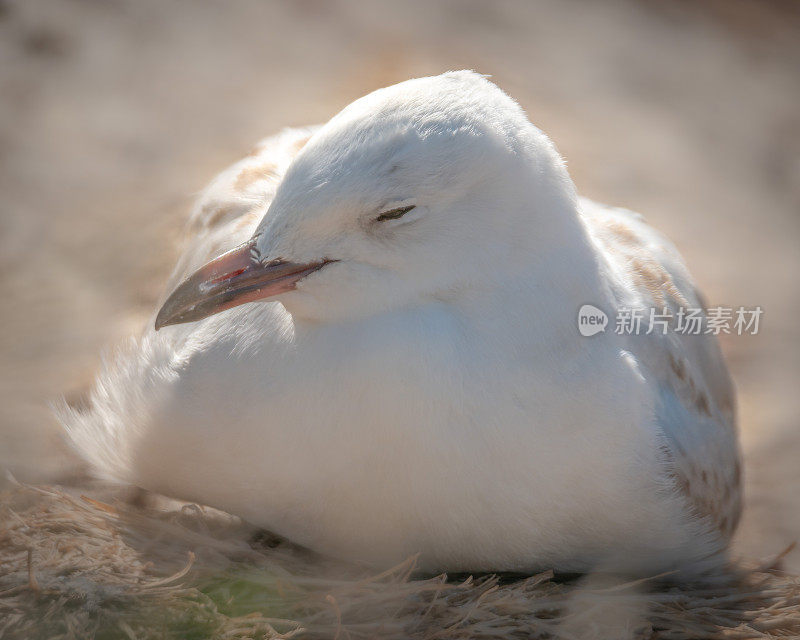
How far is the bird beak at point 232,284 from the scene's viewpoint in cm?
236

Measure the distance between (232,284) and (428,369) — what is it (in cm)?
49

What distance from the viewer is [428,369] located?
92.4 inches

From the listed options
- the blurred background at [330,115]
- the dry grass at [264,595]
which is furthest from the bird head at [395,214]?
the blurred background at [330,115]

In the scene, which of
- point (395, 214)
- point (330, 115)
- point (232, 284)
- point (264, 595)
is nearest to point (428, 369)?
point (395, 214)

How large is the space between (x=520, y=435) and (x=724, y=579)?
2.90ft

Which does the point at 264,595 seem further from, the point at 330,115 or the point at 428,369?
the point at 330,115

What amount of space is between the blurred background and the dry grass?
0.51 metres

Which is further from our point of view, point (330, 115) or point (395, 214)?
point (330, 115)

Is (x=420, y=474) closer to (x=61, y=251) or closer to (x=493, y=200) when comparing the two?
(x=493, y=200)

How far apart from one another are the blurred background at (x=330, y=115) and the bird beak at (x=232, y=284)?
105 cm

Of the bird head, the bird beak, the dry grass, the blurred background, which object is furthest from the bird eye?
the blurred background

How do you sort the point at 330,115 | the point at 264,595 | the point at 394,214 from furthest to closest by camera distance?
the point at 330,115 → the point at 264,595 → the point at 394,214

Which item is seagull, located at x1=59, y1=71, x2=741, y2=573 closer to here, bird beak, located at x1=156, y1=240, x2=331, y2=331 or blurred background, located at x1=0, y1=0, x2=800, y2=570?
bird beak, located at x1=156, y1=240, x2=331, y2=331

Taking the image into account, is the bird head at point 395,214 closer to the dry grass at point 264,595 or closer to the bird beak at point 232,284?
the bird beak at point 232,284
